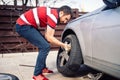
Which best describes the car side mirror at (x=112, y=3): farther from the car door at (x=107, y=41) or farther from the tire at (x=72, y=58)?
the tire at (x=72, y=58)

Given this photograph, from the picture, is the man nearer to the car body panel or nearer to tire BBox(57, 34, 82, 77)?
tire BBox(57, 34, 82, 77)

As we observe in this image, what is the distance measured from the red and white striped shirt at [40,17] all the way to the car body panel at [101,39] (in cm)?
43

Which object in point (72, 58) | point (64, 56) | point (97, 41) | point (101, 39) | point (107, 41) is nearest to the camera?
point (107, 41)

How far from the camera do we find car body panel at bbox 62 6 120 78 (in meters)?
2.82

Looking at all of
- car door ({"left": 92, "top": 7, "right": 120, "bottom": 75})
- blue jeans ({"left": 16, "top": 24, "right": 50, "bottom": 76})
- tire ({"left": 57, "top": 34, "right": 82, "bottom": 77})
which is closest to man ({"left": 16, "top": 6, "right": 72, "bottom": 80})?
blue jeans ({"left": 16, "top": 24, "right": 50, "bottom": 76})

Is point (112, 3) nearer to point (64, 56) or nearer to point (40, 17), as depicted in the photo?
point (40, 17)

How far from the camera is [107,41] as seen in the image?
2971 millimetres

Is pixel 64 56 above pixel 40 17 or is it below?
below

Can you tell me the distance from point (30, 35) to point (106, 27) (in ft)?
4.88

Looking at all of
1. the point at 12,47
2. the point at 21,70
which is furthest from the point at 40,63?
the point at 12,47

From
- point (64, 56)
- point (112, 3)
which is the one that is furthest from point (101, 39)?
point (64, 56)

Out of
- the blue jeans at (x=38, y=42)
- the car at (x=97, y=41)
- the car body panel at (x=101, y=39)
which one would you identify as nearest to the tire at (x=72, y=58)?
the car at (x=97, y=41)

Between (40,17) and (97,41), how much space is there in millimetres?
1175

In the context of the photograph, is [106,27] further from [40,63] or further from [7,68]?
[7,68]
